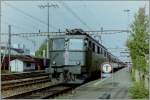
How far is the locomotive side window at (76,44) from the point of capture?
25.5 m

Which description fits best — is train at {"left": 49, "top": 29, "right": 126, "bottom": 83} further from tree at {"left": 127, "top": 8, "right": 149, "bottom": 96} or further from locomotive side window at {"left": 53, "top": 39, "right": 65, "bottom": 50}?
tree at {"left": 127, "top": 8, "right": 149, "bottom": 96}

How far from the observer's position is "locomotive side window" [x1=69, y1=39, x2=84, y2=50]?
2555cm

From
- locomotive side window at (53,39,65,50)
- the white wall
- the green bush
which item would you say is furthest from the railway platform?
the white wall

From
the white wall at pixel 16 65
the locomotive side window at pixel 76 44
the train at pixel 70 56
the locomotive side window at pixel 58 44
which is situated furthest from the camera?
the white wall at pixel 16 65

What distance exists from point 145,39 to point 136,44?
0.49m

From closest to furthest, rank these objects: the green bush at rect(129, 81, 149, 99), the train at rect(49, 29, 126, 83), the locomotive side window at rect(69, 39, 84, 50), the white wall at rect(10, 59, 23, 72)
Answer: the green bush at rect(129, 81, 149, 99) < the train at rect(49, 29, 126, 83) < the locomotive side window at rect(69, 39, 84, 50) < the white wall at rect(10, 59, 23, 72)

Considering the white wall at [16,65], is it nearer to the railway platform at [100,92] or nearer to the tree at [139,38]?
the railway platform at [100,92]

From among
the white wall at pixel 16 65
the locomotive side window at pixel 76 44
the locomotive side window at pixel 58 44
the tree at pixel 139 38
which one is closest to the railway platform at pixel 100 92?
the tree at pixel 139 38

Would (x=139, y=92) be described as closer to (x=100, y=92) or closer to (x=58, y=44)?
(x=100, y=92)

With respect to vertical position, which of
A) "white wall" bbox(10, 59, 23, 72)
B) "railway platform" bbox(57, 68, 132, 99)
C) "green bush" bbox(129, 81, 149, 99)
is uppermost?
"white wall" bbox(10, 59, 23, 72)

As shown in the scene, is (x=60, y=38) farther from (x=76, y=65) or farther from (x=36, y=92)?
(x=36, y=92)

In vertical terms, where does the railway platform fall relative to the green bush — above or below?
below

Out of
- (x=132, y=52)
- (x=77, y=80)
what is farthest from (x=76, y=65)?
(x=132, y=52)

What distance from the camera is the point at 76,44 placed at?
25.7 meters
